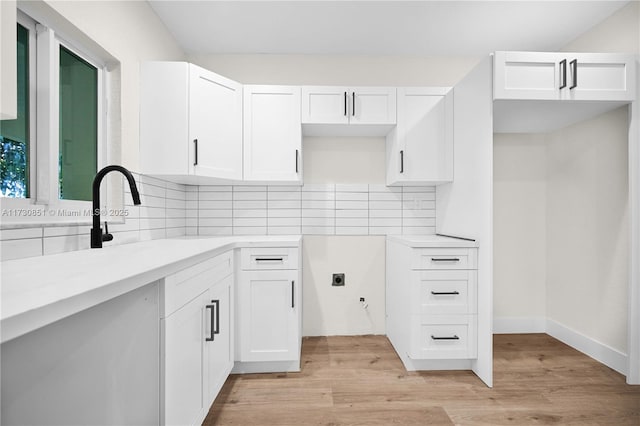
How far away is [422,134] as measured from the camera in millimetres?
2600

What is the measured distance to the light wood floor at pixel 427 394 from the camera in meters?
1.71

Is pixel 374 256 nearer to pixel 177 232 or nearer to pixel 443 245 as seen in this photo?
pixel 443 245

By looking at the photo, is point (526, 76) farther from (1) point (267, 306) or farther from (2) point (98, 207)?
(2) point (98, 207)

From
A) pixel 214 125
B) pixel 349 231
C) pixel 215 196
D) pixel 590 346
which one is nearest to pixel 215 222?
pixel 215 196

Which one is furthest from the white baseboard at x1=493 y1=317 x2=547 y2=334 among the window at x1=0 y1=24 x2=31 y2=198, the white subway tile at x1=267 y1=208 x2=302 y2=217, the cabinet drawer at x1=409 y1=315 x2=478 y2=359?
the window at x1=0 y1=24 x2=31 y2=198

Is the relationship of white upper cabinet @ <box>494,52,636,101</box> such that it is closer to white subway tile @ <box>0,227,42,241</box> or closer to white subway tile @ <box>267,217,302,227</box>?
white subway tile @ <box>267,217,302,227</box>

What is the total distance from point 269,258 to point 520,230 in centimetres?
226

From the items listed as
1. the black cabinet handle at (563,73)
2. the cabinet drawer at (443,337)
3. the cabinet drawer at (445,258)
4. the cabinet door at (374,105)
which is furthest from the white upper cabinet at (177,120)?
the black cabinet handle at (563,73)

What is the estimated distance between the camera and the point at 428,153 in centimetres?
260

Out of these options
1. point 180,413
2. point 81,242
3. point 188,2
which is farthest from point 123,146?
point 180,413

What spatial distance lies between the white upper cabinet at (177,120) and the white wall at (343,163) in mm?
738

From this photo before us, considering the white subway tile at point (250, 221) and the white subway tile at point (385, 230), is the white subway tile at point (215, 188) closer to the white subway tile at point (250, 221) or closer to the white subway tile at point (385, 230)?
the white subway tile at point (250, 221)

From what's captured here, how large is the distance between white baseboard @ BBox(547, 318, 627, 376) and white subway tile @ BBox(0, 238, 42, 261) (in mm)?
3359

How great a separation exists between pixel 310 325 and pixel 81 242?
191cm
